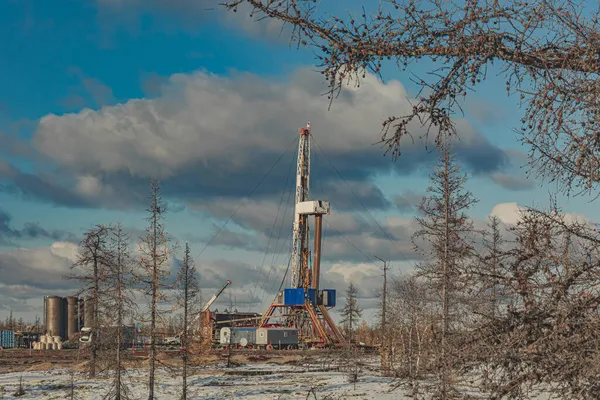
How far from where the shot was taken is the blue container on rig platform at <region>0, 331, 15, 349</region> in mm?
90363

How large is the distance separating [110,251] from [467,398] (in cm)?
3297

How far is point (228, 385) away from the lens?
37156 mm

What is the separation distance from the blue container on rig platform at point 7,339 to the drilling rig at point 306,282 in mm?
40223

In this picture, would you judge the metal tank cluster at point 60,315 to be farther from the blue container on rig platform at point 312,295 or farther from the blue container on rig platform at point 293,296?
the blue container on rig platform at point 312,295

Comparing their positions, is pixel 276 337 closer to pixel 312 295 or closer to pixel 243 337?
pixel 243 337

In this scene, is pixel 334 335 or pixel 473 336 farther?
pixel 334 335

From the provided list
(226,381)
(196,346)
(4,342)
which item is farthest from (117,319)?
(4,342)

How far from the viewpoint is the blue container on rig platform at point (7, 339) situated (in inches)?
3558

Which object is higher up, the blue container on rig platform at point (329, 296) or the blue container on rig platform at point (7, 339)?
the blue container on rig platform at point (329, 296)

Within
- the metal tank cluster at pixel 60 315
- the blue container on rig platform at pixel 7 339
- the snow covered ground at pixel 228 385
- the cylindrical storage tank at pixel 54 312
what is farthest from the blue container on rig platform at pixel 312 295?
the cylindrical storage tank at pixel 54 312

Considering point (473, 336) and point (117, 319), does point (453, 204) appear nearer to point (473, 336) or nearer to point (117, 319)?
point (117, 319)

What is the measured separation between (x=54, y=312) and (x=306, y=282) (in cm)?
7239

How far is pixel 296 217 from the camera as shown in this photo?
2849 inches

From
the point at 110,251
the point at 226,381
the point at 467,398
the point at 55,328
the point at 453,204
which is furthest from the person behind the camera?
the point at 55,328
